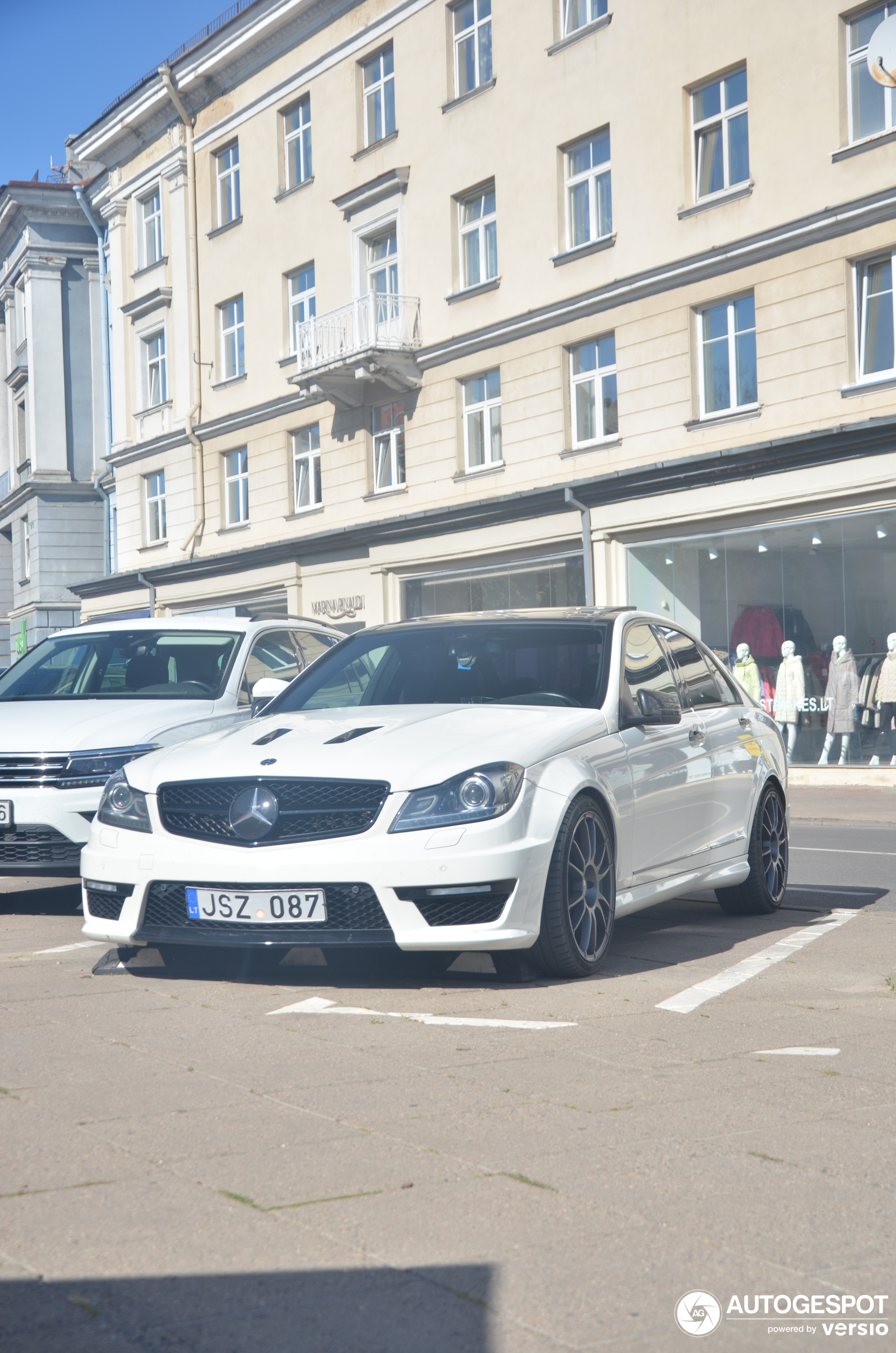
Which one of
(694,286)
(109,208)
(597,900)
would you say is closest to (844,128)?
(694,286)

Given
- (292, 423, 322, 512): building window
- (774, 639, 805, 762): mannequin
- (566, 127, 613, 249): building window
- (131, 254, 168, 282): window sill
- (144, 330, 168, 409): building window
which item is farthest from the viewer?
(144, 330, 168, 409): building window

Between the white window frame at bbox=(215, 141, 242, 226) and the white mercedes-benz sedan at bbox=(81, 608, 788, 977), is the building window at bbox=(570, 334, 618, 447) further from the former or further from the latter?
the white mercedes-benz sedan at bbox=(81, 608, 788, 977)

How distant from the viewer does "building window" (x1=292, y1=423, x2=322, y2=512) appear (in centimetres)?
2820

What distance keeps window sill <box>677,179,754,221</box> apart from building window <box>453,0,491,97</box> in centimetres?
517

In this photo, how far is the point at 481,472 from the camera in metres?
23.9

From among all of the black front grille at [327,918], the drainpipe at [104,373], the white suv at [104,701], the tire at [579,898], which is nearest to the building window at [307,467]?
the drainpipe at [104,373]

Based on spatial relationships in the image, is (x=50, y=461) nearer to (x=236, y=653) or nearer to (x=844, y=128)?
(x=844, y=128)

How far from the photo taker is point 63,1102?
3977mm

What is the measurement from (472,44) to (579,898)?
21.4m

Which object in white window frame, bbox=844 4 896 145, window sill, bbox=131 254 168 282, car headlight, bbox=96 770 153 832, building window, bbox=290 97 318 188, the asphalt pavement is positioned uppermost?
building window, bbox=290 97 318 188

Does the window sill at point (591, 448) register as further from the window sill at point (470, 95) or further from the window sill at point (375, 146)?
the window sill at point (375, 146)

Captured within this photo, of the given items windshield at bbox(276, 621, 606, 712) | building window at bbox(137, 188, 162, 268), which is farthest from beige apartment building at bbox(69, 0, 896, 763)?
windshield at bbox(276, 621, 606, 712)

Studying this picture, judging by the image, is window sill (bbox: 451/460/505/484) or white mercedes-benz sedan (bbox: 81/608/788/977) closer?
white mercedes-benz sedan (bbox: 81/608/788/977)

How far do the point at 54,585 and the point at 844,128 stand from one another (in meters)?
28.7
